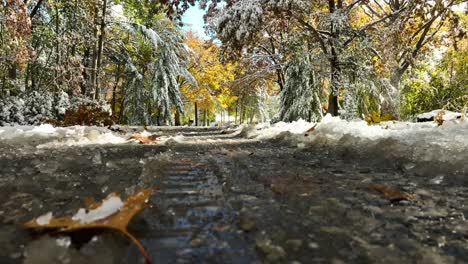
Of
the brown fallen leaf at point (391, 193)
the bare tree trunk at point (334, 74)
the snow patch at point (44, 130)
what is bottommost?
the brown fallen leaf at point (391, 193)

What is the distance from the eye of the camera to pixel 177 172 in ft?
9.76

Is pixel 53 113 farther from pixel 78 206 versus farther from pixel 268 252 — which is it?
pixel 268 252

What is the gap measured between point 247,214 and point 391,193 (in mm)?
1004

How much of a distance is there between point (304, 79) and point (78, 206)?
510 inches

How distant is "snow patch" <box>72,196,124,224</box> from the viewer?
135cm

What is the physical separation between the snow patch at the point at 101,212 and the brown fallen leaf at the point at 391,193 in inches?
56.0

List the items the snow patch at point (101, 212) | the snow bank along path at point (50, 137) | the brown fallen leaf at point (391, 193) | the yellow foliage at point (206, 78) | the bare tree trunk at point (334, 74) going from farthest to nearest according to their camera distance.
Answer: the yellow foliage at point (206, 78) → the bare tree trunk at point (334, 74) → the snow bank along path at point (50, 137) → the brown fallen leaf at point (391, 193) → the snow patch at point (101, 212)

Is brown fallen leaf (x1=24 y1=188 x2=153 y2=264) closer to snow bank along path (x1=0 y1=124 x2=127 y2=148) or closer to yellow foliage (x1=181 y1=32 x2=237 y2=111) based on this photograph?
snow bank along path (x1=0 y1=124 x2=127 y2=148)

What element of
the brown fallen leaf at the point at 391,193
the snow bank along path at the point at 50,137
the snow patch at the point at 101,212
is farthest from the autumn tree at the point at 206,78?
the snow patch at the point at 101,212

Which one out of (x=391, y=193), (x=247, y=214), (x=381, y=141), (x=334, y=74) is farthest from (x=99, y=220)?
(x=334, y=74)

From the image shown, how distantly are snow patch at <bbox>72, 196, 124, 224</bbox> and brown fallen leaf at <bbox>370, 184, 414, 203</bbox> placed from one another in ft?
4.67

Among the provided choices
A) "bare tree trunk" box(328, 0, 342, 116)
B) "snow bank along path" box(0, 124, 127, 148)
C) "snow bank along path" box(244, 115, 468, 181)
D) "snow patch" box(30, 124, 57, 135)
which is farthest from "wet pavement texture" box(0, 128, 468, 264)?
"bare tree trunk" box(328, 0, 342, 116)

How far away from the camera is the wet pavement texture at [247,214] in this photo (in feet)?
3.92

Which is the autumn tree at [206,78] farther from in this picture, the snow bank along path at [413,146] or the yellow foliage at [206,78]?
the snow bank along path at [413,146]
